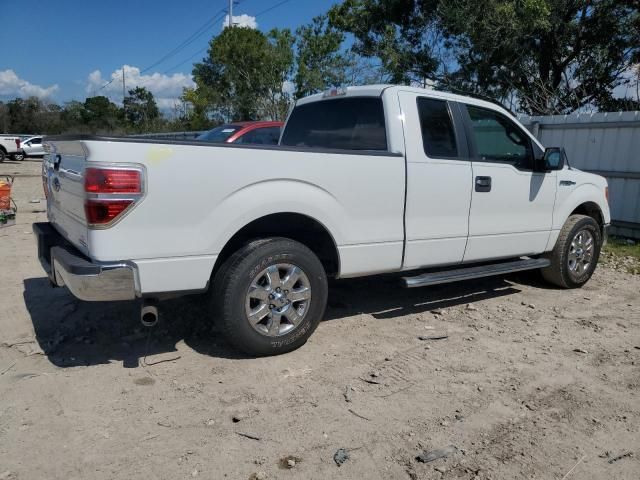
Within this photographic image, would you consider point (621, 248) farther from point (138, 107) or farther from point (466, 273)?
point (138, 107)

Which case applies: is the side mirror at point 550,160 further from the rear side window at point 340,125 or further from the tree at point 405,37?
the tree at point 405,37

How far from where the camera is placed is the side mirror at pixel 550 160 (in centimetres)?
549

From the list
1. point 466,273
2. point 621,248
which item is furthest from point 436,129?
point 621,248

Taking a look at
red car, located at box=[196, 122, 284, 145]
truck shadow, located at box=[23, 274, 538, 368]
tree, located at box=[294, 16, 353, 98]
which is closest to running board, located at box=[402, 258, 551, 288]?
truck shadow, located at box=[23, 274, 538, 368]

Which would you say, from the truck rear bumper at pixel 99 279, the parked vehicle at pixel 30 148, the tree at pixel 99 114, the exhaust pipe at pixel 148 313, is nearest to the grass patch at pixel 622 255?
the exhaust pipe at pixel 148 313

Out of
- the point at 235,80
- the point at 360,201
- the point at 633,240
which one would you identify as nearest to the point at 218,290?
the point at 360,201

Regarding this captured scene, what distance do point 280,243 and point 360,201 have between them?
0.73 meters

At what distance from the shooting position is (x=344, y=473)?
108 inches

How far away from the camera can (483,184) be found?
500cm

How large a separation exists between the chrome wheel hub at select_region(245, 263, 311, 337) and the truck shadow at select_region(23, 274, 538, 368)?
0.37 metres

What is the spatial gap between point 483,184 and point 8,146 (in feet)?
104

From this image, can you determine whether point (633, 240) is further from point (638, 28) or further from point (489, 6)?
point (638, 28)

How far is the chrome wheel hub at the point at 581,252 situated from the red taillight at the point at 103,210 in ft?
15.8

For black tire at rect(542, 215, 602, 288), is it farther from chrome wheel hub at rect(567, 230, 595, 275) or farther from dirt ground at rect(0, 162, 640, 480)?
dirt ground at rect(0, 162, 640, 480)
